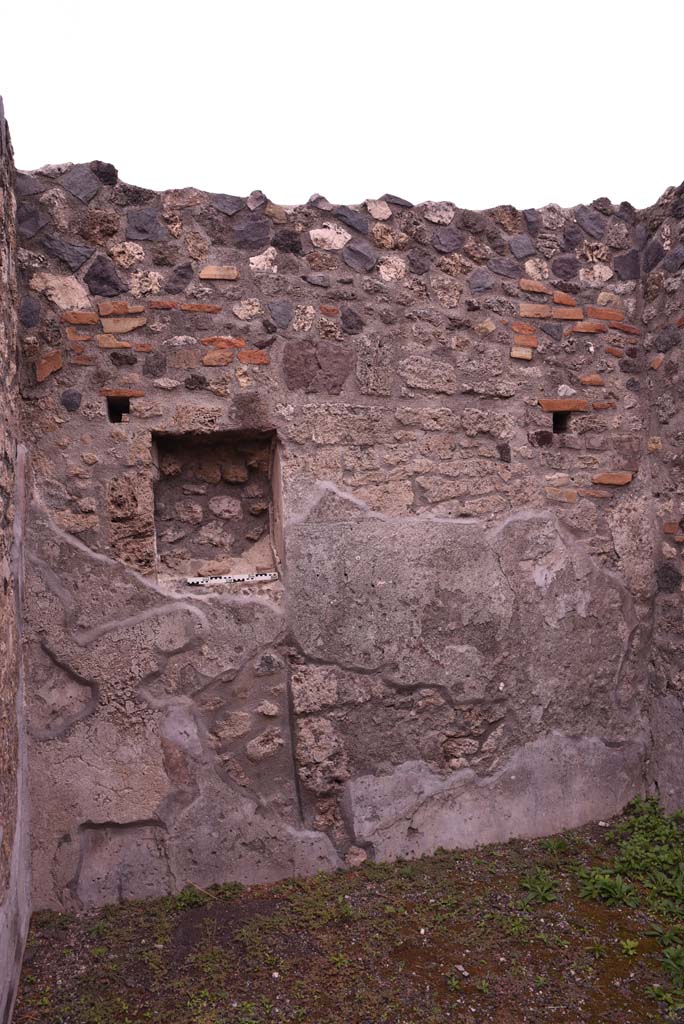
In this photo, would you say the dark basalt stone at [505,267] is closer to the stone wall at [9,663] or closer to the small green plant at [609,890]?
the stone wall at [9,663]

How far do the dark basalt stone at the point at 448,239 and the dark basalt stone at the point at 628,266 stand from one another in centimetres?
73

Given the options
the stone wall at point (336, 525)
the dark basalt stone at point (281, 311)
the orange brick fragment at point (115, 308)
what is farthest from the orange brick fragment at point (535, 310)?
the orange brick fragment at point (115, 308)

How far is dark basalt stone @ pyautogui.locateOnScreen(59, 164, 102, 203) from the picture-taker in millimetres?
2713

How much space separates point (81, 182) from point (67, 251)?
26cm

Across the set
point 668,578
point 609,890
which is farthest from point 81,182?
point 609,890

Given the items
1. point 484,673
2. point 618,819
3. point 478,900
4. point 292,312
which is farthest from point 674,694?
point 292,312

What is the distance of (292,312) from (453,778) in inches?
77.8

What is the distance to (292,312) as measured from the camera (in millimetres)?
2910

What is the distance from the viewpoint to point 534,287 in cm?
317

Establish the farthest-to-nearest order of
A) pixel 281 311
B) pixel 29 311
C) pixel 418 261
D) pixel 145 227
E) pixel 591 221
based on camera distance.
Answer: pixel 591 221, pixel 418 261, pixel 281 311, pixel 145 227, pixel 29 311

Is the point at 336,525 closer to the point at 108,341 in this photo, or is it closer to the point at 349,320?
the point at 349,320

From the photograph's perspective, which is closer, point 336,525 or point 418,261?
point 336,525

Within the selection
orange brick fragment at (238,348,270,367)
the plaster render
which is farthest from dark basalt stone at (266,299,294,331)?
orange brick fragment at (238,348,270,367)

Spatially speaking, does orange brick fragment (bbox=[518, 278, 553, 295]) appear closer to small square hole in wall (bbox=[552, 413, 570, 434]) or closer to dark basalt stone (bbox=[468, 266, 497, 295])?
dark basalt stone (bbox=[468, 266, 497, 295])
